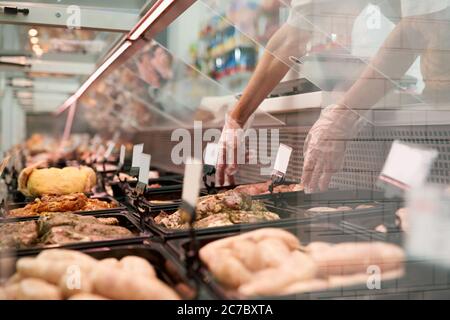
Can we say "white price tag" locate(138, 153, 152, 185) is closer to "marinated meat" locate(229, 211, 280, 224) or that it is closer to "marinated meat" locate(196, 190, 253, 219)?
"marinated meat" locate(196, 190, 253, 219)

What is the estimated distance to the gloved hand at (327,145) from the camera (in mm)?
1528

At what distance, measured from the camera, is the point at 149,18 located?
1.92 meters

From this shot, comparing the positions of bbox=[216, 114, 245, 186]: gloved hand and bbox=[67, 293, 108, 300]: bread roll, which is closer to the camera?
bbox=[67, 293, 108, 300]: bread roll

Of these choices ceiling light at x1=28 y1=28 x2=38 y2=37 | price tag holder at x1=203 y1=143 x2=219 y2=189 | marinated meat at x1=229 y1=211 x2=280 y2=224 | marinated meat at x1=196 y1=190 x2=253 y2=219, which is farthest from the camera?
ceiling light at x1=28 y1=28 x2=38 y2=37

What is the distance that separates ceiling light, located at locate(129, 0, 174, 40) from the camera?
169 centimetres

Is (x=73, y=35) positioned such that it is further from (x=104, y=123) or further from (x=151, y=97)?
(x=104, y=123)

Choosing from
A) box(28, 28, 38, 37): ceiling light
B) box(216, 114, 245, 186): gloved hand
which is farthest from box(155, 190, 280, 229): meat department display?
box(28, 28, 38, 37): ceiling light

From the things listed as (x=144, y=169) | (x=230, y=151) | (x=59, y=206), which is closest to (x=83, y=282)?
(x=144, y=169)

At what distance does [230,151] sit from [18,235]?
1.18 meters

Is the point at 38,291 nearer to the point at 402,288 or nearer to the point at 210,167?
the point at 402,288

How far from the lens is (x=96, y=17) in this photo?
2.07 metres

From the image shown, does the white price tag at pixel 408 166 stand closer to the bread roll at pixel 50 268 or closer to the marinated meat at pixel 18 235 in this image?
the bread roll at pixel 50 268
